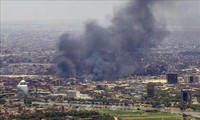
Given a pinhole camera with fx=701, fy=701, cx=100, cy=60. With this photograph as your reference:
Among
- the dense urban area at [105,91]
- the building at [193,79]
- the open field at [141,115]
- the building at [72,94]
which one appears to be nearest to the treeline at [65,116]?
the dense urban area at [105,91]

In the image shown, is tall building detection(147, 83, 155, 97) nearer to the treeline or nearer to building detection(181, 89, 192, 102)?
building detection(181, 89, 192, 102)

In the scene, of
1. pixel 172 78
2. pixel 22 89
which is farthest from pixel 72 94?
pixel 172 78

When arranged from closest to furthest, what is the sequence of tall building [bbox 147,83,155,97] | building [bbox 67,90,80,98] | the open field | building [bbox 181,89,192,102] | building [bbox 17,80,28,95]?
the open field → building [bbox 181,89,192,102] → tall building [bbox 147,83,155,97] → building [bbox 67,90,80,98] → building [bbox 17,80,28,95]

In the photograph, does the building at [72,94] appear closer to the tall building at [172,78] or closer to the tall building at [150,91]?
the tall building at [150,91]

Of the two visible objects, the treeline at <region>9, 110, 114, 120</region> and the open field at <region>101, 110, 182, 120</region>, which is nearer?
the open field at <region>101, 110, 182, 120</region>

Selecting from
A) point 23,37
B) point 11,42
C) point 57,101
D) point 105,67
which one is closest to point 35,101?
point 57,101

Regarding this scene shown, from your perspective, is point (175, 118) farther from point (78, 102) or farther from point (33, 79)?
point (33, 79)

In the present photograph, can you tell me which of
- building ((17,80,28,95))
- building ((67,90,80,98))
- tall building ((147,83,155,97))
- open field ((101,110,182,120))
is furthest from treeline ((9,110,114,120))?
building ((17,80,28,95))

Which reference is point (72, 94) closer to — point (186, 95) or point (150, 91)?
point (150, 91)
